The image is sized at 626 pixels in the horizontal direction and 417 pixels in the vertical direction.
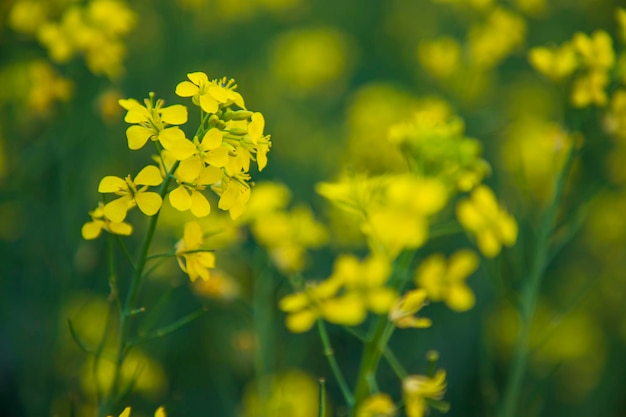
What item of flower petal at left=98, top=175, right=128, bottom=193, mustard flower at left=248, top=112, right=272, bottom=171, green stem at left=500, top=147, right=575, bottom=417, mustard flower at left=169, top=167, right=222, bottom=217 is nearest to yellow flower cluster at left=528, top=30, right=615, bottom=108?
green stem at left=500, top=147, right=575, bottom=417

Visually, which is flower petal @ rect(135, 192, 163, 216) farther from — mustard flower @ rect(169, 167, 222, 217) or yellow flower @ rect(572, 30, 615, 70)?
yellow flower @ rect(572, 30, 615, 70)

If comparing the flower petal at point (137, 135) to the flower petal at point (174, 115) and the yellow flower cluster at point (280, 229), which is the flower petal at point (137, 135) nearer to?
the flower petal at point (174, 115)

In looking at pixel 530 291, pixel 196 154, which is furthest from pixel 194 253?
pixel 530 291

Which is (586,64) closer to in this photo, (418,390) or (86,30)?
(418,390)

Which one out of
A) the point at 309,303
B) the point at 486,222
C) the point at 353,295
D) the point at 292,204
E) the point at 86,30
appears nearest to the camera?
the point at 353,295

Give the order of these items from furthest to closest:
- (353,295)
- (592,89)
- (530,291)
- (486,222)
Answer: (530,291) → (592,89) → (486,222) → (353,295)

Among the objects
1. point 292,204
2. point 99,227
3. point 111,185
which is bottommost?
point 292,204
